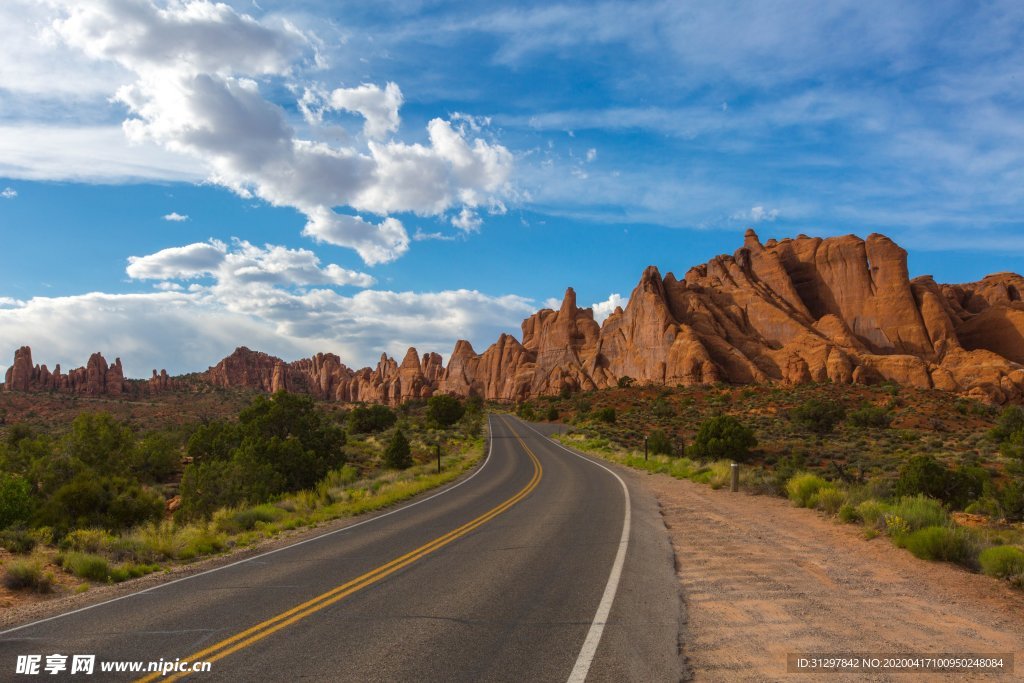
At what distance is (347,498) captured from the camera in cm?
2000

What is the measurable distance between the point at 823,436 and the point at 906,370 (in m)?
39.4

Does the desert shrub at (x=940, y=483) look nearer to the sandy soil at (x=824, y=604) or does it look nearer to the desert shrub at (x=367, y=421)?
the sandy soil at (x=824, y=604)

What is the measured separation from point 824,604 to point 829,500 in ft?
24.8

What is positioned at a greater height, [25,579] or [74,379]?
[74,379]

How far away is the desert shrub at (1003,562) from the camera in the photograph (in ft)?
25.6

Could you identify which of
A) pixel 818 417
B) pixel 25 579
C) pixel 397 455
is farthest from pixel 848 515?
pixel 818 417

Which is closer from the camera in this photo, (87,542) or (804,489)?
(87,542)

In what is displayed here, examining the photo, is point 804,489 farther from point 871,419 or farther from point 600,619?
point 871,419

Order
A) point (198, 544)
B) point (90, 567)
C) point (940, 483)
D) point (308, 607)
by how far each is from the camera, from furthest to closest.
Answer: point (940, 483), point (198, 544), point (90, 567), point (308, 607)

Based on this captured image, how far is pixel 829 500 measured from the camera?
45.0 ft

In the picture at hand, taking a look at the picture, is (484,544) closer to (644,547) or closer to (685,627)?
(644,547)

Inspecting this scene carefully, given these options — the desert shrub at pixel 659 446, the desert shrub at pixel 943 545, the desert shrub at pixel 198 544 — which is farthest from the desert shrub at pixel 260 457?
the desert shrub at pixel 943 545

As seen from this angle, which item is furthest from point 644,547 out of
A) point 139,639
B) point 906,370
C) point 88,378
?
point 88,378

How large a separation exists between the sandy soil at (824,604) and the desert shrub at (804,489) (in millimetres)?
3083
